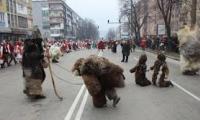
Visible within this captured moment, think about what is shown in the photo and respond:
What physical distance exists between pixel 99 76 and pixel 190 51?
962 cm

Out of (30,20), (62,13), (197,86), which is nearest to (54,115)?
(197,86)

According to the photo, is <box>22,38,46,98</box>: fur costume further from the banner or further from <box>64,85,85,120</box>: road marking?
the banner

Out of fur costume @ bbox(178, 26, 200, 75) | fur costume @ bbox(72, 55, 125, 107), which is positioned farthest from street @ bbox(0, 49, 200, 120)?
fur costume @ bbox(178, 26, 200, 75)

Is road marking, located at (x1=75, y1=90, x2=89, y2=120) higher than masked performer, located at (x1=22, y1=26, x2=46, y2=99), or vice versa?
masked performer, located at (x1=22, y1=26, x2=46, y2=99)

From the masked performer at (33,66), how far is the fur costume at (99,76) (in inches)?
86.1

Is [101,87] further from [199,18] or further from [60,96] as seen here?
[199,18]

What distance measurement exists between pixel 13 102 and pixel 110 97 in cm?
311

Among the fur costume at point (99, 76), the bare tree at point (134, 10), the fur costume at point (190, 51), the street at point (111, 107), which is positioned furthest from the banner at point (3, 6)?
the fur costume at point (99, 76)

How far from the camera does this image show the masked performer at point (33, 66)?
12.6 m

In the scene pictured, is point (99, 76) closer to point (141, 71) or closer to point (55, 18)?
point (141, 71)

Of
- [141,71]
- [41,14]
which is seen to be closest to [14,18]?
[141,71]

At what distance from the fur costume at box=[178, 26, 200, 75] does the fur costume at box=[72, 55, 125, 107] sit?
29.2 ft

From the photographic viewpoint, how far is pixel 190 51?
19.3 meters

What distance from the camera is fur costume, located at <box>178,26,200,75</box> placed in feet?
62.6
